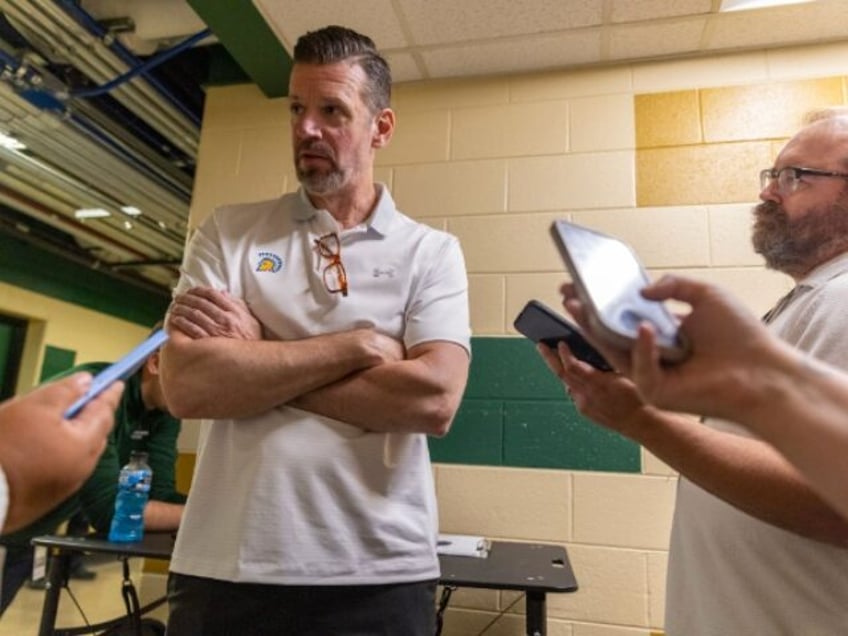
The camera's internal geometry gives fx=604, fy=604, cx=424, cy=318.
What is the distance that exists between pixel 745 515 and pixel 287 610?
73cm

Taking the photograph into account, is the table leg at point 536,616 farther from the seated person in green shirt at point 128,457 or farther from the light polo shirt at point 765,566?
the seated person in green shirt at point 128,457

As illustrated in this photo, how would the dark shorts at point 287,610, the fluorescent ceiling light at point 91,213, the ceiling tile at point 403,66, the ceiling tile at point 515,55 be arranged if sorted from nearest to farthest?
the dark shorts at point 287,610, the ceiling tile at point 515,55, the ceiling tile at point 403,66, the fluorescent ceiling light at point 91,213

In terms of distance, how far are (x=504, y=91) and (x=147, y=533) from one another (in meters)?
2.09

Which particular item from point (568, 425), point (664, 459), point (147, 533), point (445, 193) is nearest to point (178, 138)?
point (445, 193)

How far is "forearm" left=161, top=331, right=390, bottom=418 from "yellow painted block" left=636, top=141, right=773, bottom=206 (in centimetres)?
161

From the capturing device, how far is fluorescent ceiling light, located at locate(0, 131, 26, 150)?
3516 millimetres

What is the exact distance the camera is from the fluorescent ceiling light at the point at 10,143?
3516 millimetres

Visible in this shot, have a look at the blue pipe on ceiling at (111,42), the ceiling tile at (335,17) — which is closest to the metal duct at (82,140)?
the blue pipe on ceiling at (111,42)

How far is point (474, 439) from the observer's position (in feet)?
7.15

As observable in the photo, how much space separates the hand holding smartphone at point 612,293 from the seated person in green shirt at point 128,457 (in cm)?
168

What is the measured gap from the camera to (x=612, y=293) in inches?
22.1

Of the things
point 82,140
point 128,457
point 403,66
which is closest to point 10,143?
point 82,140

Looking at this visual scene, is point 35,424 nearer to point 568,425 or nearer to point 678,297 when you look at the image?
point 678,297

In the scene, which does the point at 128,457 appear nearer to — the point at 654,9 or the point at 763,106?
the point at 654,9
